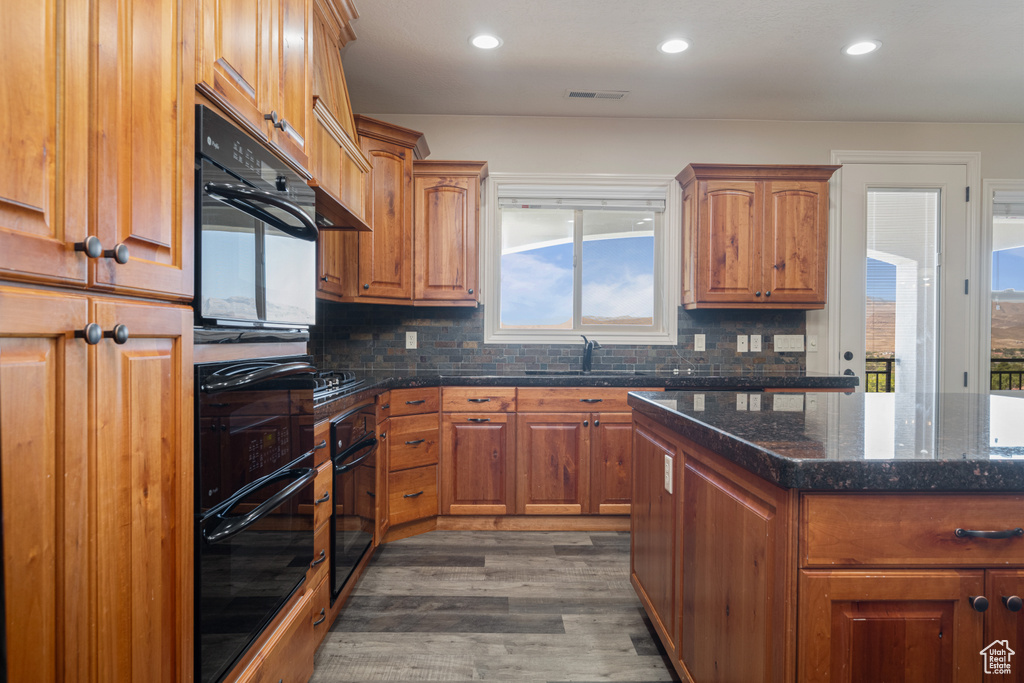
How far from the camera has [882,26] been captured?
108 inches

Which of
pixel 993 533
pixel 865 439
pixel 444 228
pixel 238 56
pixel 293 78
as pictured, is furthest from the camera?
pixel 444 228

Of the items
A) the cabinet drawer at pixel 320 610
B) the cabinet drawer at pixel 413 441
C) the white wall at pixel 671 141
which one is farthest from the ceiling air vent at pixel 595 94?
the cabinet drawer at pixel 320 610

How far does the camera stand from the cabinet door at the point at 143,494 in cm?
82

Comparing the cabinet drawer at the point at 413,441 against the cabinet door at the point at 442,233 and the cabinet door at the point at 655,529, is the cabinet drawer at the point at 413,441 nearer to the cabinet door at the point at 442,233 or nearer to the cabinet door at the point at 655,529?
the cabinet door at the point at 442,233

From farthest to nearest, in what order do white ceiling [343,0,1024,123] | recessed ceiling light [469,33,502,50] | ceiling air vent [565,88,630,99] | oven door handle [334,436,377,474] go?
ceiling air vent [565,88,630,99], recessed ceiling light [469,33,502,50], white ceiling [343,0,1024,123], oven door handle [334,436,377,474]

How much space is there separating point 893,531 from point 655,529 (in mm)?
997

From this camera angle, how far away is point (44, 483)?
0.71 meters

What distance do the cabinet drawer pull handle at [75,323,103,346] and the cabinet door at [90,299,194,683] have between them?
20 mm

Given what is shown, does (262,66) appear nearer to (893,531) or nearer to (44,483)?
(44,483)

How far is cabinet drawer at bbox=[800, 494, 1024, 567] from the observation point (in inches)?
38.8

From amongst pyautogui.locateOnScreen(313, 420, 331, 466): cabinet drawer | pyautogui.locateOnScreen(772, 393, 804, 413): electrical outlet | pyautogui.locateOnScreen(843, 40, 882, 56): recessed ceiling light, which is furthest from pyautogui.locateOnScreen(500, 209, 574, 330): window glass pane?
pyautogui.locateOnScreen(313, 420, 331, 466): cabinet drawer

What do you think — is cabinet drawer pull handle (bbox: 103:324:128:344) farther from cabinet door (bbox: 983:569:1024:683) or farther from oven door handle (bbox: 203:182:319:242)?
cabinet door (bbox: 983:569:1024:683)

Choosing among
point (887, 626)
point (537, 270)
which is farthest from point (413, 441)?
point (887, 626)

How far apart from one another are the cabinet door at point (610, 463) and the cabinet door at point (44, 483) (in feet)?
9.02
